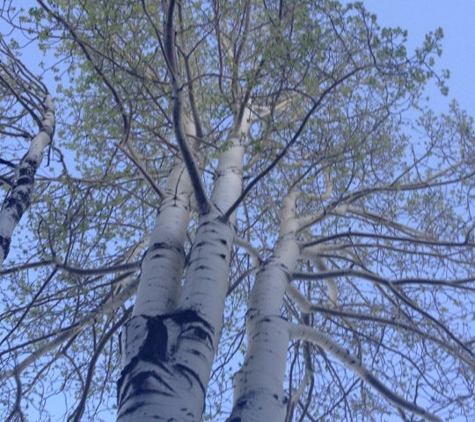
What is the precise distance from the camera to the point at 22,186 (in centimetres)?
434

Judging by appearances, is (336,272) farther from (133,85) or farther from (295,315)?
(133,85)

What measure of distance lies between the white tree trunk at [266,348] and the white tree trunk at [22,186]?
1.75 m

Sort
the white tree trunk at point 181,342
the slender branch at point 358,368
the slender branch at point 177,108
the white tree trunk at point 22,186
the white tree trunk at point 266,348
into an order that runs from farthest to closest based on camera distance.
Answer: the slender branch at point 358,368, the slender branch at point 177,108, the white tree trunk at point 22,186, the white tree trunk at point 266,348, the white tree trunk at point 181,342

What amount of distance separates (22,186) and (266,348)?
6.99 ft

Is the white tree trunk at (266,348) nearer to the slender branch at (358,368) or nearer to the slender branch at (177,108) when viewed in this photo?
the slender branch at (358,368)

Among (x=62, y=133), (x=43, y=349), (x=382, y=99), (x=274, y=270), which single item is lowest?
(x=43, y=349)

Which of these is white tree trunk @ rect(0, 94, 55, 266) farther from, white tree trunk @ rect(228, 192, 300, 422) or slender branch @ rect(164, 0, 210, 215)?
white tree trunk @ rect(228, 192, 300, 422)

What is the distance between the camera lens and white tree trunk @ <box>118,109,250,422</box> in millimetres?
2947

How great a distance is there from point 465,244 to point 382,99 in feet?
5.24

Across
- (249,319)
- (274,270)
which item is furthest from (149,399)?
(274,270)

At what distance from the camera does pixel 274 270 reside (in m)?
4.80

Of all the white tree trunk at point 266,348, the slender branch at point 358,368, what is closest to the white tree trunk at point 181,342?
the white tree trunk at point 266,348

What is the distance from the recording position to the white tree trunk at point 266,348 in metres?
3.54

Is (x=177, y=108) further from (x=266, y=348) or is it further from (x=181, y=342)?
(x=266, y=348)
